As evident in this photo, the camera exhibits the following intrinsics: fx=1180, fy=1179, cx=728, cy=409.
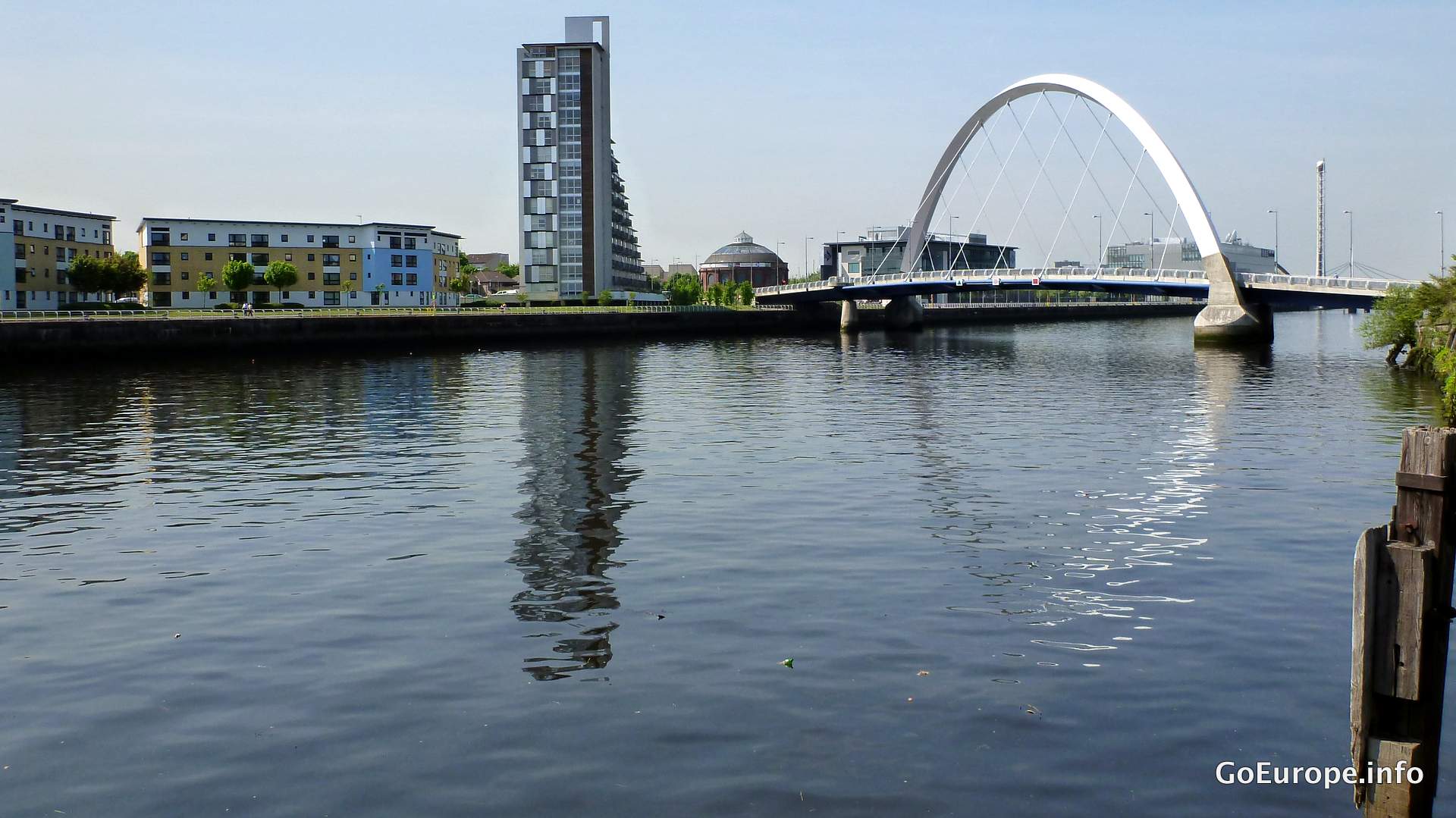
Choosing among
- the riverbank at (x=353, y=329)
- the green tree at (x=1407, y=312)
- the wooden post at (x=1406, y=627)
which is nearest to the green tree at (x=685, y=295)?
the riverbank at (x=353, y=329)

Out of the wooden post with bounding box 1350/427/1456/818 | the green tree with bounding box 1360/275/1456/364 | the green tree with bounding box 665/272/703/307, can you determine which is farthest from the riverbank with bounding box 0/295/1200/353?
the wooden post with bounding box 1350/427/1456/818

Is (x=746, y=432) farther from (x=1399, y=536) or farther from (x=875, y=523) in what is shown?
(x=1399, y=536)

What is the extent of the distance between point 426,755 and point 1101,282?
88677 mm

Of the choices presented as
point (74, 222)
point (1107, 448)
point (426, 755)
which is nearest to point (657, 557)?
point (426, 755)

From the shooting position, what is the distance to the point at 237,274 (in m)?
133

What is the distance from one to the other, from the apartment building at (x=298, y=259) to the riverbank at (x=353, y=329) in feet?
135

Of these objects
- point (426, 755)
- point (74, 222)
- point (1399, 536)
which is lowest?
point (426, 755)

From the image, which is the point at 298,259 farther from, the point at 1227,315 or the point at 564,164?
the point at 1227,315

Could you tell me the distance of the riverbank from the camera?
64.5 meters

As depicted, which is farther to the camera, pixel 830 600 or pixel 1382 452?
pixel 1382 452

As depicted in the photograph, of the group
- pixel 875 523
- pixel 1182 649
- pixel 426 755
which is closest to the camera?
pixel 426 755

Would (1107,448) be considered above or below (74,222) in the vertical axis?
below

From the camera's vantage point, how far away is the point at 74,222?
425ft

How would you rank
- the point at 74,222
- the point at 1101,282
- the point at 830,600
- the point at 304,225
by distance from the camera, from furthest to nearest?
1. the point at 304,225
2. the point at 74,222
3. the point at 1101,282
4. the point at 830,600
